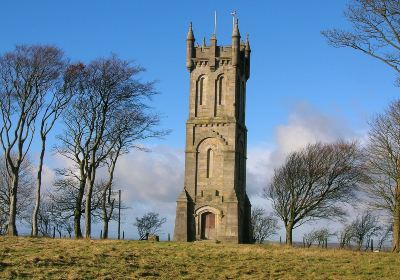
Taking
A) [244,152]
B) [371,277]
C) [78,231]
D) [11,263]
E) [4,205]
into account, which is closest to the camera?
[11,263]

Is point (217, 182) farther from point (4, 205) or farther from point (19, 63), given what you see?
point (4, 205)

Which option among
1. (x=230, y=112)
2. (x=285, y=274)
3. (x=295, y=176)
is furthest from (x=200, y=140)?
(x=285, y=274)

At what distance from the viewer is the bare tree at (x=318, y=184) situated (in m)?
55.8

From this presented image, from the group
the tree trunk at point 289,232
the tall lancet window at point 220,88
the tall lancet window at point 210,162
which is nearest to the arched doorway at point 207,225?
the tall lancet window at point 210,162

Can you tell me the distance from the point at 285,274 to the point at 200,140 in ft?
94.3

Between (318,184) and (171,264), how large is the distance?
34704 mm

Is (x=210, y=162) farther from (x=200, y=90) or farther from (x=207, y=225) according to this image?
(x=200, y=90)

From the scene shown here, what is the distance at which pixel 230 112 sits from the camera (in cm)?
5128

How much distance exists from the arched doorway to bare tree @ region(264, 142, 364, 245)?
8.78m

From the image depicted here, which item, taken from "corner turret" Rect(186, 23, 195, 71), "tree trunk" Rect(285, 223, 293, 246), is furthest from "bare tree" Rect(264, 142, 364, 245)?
"corner turret" Rect(186, 23, 195, 71)

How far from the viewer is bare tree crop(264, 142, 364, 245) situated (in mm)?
55844

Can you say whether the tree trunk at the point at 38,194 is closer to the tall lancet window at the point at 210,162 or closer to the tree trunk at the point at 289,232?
the tall lancet window at the point at 210,162

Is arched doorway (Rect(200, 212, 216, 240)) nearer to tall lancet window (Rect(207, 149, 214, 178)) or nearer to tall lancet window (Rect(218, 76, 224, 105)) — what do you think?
tall lancet window (Rect(207, 149, 214, 178))

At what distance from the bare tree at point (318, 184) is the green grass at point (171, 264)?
85.7ft
